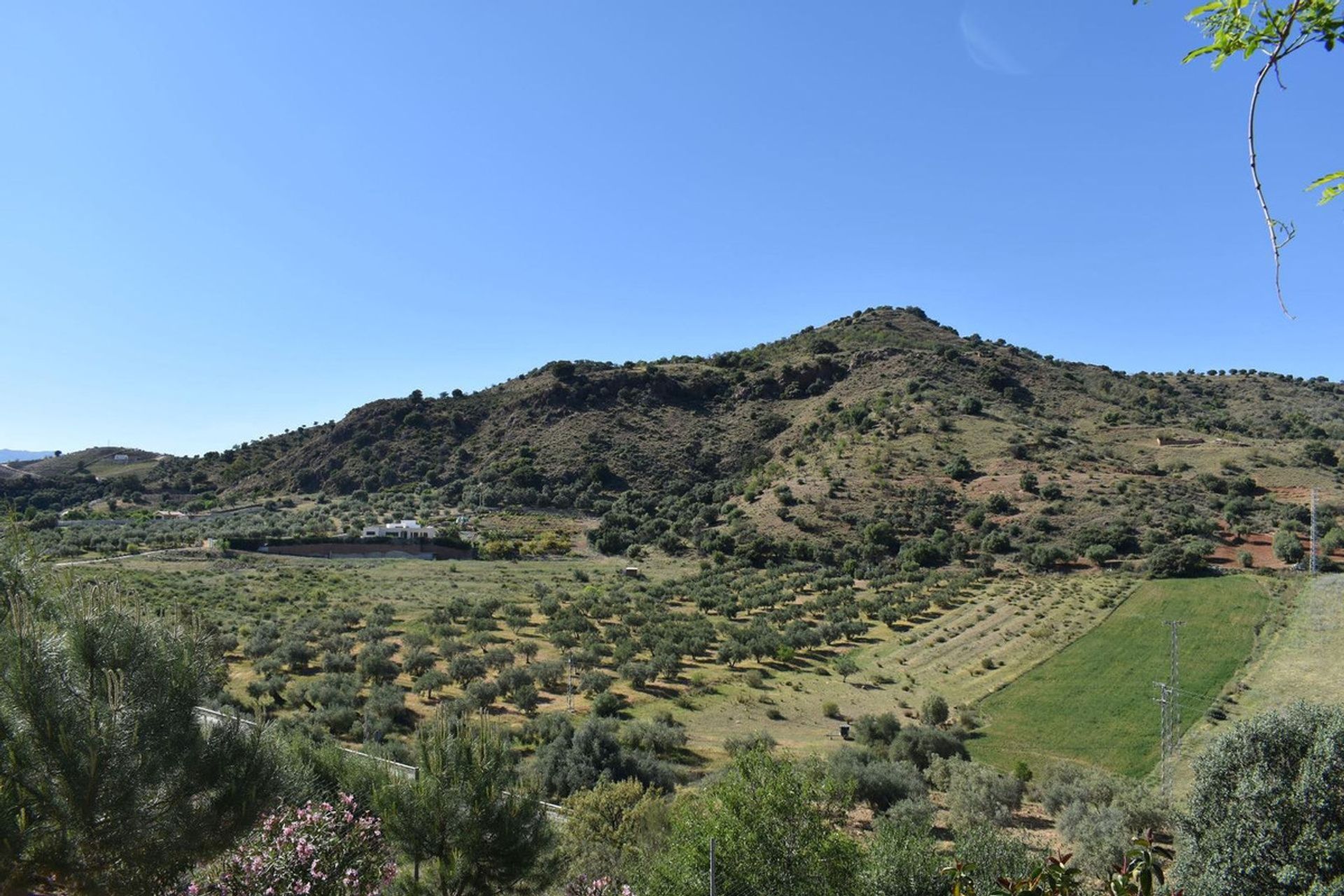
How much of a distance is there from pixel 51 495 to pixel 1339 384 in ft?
635

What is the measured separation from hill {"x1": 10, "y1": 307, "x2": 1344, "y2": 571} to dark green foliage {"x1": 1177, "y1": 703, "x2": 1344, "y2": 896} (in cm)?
4455

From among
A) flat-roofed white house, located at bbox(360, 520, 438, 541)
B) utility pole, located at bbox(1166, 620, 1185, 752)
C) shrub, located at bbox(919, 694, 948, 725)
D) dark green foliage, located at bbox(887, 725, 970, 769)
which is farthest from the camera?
flat-roofed white house, located at bbox(360, 520, 438, 541)

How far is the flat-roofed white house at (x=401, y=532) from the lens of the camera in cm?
6575

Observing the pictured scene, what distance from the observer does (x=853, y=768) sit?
1736 centimetres

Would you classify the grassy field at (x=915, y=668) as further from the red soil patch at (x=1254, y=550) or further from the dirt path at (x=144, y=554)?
the dirt path at (x=144, y=554)

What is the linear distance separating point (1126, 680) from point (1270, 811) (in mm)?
24127

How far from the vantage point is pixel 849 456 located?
74.0 meters

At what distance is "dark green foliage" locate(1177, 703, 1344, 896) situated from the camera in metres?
8.48

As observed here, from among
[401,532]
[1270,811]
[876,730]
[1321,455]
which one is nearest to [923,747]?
[876,730]

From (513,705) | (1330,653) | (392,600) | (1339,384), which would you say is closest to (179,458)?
(392,600)

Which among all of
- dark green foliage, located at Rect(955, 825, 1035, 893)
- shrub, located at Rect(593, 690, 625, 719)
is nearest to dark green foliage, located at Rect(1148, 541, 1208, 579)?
shrub, located at Rect(593, 690, 625, 719)

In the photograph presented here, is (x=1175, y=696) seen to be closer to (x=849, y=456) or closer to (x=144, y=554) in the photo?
(x=849, y=456)

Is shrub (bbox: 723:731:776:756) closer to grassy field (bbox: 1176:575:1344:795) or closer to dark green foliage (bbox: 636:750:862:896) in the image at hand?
grassy field (bbox: 1176:575:1344:795)

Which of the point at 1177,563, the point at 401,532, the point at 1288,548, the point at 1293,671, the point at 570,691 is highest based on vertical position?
the point at 1288,548
